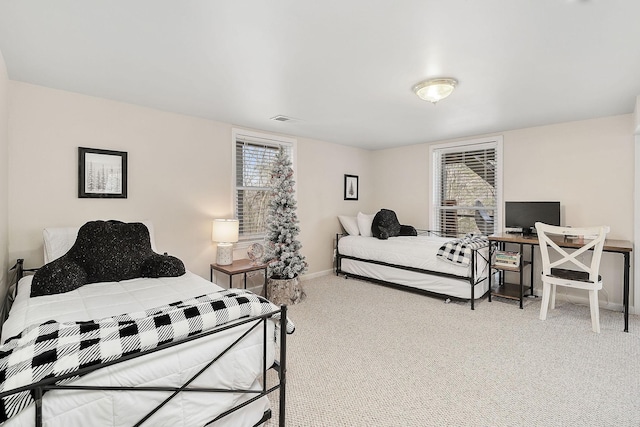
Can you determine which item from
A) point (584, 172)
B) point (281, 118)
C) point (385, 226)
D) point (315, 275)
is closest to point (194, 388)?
point (281, 118)

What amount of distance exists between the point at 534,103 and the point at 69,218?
483 cm

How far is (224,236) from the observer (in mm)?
3840

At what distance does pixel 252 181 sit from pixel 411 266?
2.57 m

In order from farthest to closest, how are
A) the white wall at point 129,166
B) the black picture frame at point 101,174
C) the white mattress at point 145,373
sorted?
the black picture frame at point 101,174 < the white wall at point 129,166 < the white mattress at point 145,373

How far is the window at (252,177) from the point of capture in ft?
14.5

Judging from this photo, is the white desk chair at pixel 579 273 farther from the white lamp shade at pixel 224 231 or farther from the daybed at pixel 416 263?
the white lamp shade at pixel 224 231

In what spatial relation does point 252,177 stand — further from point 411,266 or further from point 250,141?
point 411,266

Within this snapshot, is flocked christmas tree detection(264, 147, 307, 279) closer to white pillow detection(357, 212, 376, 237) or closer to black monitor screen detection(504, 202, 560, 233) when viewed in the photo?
white pillow detection(357, 212, 376, 237)

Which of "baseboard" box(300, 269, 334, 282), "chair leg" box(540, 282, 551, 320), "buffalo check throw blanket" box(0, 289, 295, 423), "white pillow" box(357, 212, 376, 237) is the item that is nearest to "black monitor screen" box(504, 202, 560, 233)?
"chair leg" box(540, 282, 551, 320)

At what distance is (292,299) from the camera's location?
4.01m

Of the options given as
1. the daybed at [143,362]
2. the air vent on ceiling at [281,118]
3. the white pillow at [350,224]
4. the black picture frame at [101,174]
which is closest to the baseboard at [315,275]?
the white pillow at [350,224]

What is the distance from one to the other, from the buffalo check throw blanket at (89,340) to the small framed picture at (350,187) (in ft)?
14.4

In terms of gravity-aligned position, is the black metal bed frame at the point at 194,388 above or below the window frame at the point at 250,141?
below

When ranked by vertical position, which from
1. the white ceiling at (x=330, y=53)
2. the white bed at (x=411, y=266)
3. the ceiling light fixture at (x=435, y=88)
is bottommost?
the white bed at (x=411, y=266)
